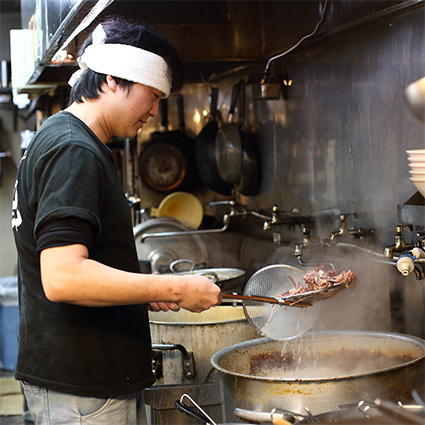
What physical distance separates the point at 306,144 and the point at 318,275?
6.31 feet

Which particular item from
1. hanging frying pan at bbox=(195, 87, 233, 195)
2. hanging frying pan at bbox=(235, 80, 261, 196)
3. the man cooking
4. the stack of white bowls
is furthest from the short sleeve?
hanging frying pan at bbox=(195, 87, 233, 195)

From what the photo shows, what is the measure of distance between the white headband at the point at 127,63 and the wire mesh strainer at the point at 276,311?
96cm

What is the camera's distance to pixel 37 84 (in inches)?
201

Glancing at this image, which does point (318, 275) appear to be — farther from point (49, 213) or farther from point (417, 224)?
point (49, 213)

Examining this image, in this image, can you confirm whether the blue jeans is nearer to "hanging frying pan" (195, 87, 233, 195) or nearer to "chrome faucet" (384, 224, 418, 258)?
"chrome faucet" (384, 224, 418, 258)

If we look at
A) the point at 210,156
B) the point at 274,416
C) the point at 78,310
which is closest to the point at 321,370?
the point at 274,416

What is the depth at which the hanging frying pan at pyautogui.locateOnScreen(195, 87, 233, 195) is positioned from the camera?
230 inches

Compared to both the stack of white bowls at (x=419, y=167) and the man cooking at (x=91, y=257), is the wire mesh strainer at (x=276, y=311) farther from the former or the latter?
the stack of white bowls at (x=419, y=167)

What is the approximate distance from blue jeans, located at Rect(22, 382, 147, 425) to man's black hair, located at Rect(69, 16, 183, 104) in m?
0.88

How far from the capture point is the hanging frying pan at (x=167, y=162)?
612 centimetres

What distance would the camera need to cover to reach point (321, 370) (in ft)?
8.31

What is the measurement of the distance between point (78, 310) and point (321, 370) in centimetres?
120

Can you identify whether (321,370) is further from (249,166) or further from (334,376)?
(249,166)

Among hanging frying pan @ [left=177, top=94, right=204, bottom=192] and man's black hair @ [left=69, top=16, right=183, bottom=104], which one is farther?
hanging frying pan @ [left=177, top=94, right=204, bottom=192]
